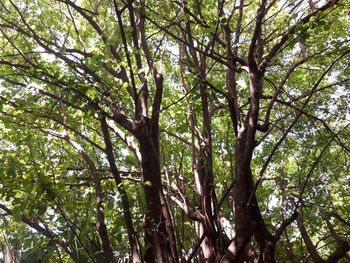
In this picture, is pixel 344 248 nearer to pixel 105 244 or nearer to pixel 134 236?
pixel 134 236

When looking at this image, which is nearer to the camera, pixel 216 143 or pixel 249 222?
pixel 249 222

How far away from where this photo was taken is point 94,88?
333 centimetres

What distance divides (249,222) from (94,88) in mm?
2379

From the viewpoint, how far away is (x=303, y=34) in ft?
9.46

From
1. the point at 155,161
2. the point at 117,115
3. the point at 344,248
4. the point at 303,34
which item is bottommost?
the point at 344,248

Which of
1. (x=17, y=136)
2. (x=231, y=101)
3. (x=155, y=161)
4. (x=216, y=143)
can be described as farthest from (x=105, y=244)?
(x=216, y=143)

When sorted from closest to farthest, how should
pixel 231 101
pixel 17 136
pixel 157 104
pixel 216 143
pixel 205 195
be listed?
pixel 205 195, pixel 231 101, pixel 157 104, pixel 17 136, pixel 216 143

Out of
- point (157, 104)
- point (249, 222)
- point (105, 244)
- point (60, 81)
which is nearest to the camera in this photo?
point (249, 222)

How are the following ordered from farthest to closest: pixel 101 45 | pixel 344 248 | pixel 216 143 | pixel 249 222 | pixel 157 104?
1. pixel 216 143
2. pixel 101 45
3. pixel 157 104
4. pixel 249 222
5. pixel 344 248

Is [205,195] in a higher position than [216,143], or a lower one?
lower

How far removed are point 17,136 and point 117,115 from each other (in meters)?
2.78

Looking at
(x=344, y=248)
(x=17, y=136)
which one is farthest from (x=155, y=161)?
(x=17, y=136)

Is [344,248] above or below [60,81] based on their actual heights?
below

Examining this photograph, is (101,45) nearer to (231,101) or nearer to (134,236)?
(231,101)
